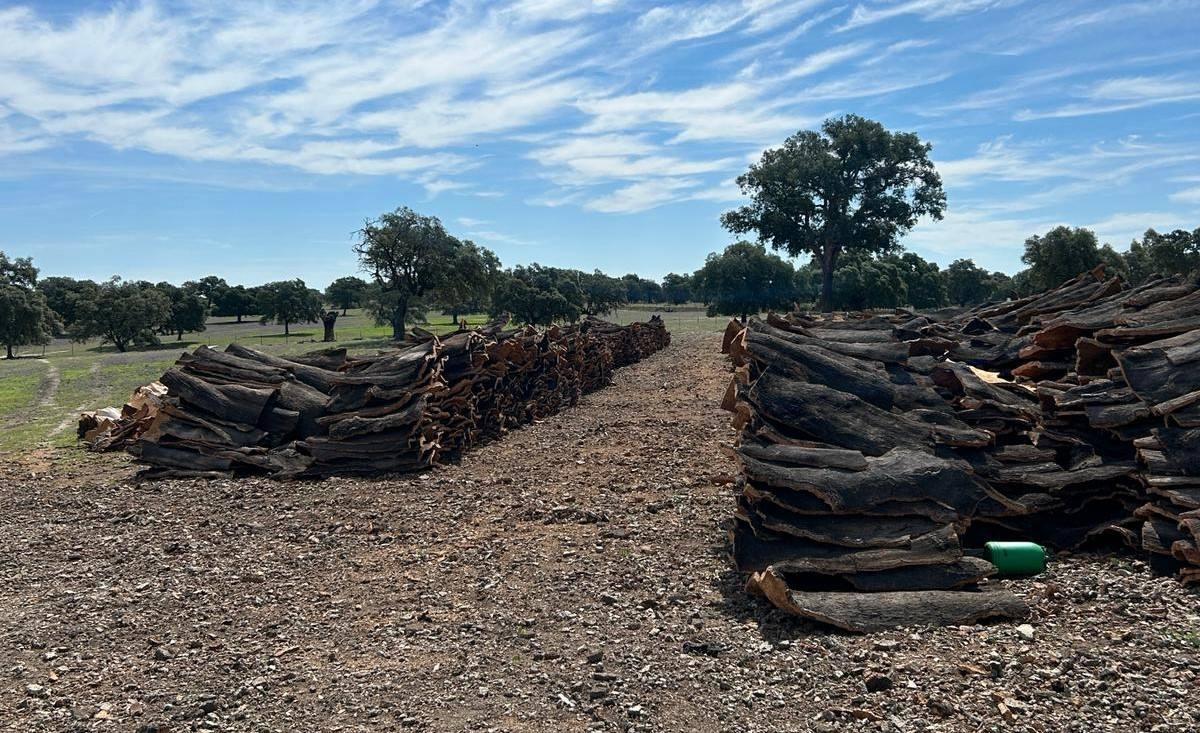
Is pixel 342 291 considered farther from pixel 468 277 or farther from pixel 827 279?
pixel 827 279

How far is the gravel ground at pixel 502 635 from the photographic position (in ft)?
14.3

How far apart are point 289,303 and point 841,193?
44239 millimetres

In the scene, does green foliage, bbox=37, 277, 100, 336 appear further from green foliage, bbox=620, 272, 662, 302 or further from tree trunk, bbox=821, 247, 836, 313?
green foliage, bbox=620, 272, 662, 302

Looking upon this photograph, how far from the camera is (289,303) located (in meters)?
63.1

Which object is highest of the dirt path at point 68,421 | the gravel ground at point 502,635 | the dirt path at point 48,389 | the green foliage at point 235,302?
the green foliage at point 235,302

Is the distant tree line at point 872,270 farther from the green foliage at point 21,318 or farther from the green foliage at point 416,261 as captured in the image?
the green foliage at point 21,318

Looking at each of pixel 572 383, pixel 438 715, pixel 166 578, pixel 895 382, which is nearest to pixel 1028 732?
pixel 438 715

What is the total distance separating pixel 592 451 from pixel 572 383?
20.5 ft

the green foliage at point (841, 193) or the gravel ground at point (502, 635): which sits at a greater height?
the green foliage at point (841, 193)

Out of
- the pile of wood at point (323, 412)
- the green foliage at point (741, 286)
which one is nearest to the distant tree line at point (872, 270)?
the green foliage at point (741, 286)

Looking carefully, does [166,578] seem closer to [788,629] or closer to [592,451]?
[788,629]

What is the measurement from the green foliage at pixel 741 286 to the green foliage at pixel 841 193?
9.77 meters

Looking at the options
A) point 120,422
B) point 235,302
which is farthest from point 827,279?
point 235,302

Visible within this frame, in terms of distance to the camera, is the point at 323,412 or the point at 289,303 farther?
the point at 289,303
